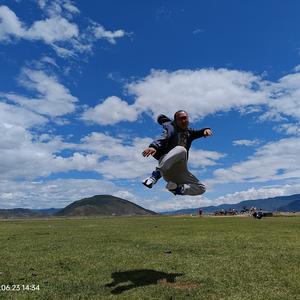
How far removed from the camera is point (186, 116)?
20.1 feet

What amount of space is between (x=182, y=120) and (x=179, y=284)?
164 inches

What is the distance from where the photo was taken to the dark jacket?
5781 mm

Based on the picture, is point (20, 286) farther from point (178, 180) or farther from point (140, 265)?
point (178, 180)

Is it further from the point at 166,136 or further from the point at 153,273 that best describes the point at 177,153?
the point at 153,273

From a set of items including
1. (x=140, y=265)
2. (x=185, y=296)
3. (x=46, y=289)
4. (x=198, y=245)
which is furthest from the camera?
(x=198, y=245)

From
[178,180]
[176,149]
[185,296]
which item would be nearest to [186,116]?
[176,149]

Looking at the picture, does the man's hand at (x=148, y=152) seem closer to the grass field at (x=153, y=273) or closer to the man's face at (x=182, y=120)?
the man's face at (x=182, y=120)

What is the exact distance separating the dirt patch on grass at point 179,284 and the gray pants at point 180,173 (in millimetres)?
2203

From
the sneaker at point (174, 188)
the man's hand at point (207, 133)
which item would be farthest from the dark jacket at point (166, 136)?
the sneaker at point (174, 188)

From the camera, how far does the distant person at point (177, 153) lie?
576 centimetres

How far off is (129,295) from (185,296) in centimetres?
124

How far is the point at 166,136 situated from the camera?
19.6 feet
